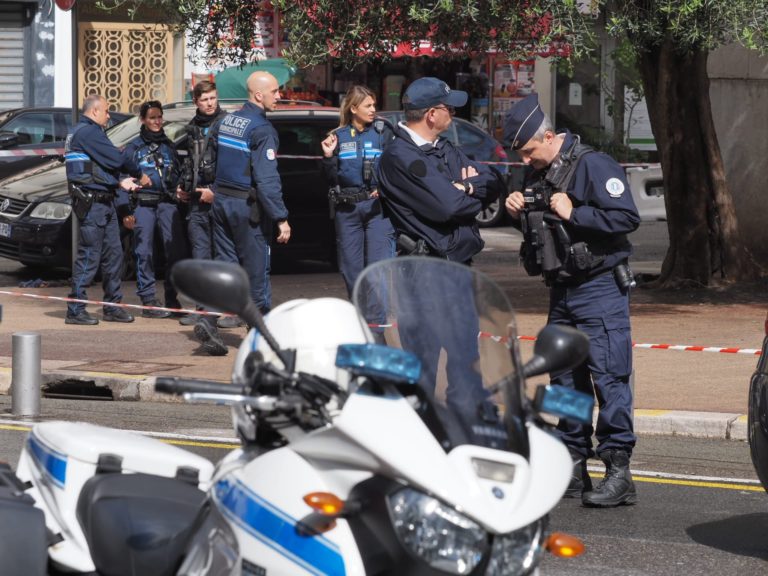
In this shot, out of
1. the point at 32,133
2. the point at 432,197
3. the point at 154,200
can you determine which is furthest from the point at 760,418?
the point at 32,133

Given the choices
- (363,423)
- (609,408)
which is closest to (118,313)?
(609,408)

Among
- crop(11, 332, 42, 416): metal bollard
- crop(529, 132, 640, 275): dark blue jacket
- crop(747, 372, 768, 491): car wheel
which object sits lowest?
crop(11, 332, 42, 416): metal bollard

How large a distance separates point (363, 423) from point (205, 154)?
30.4 ft

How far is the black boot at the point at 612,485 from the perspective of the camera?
665 centimetres

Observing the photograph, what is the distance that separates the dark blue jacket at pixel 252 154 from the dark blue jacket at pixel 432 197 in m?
3.39

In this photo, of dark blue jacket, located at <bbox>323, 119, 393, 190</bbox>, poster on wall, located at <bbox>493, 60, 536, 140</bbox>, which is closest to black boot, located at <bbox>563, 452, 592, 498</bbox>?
dark blue jacket, located at <bbox>323, 119, 393, 190</bbox>

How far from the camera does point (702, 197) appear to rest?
48.3 ft

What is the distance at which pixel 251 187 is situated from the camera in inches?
436

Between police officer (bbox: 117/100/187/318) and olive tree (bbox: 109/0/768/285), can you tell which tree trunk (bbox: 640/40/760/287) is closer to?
olive tree (bbox: 109/0/768/285)

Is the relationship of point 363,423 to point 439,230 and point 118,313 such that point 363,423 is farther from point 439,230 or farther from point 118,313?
point 118,313

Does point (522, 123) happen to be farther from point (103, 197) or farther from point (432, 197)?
point (103, 197)

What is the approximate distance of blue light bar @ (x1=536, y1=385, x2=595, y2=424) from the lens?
3242 millimetres

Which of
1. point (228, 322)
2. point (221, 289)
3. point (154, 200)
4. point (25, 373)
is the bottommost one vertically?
point (228, 322)

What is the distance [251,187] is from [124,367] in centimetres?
165
